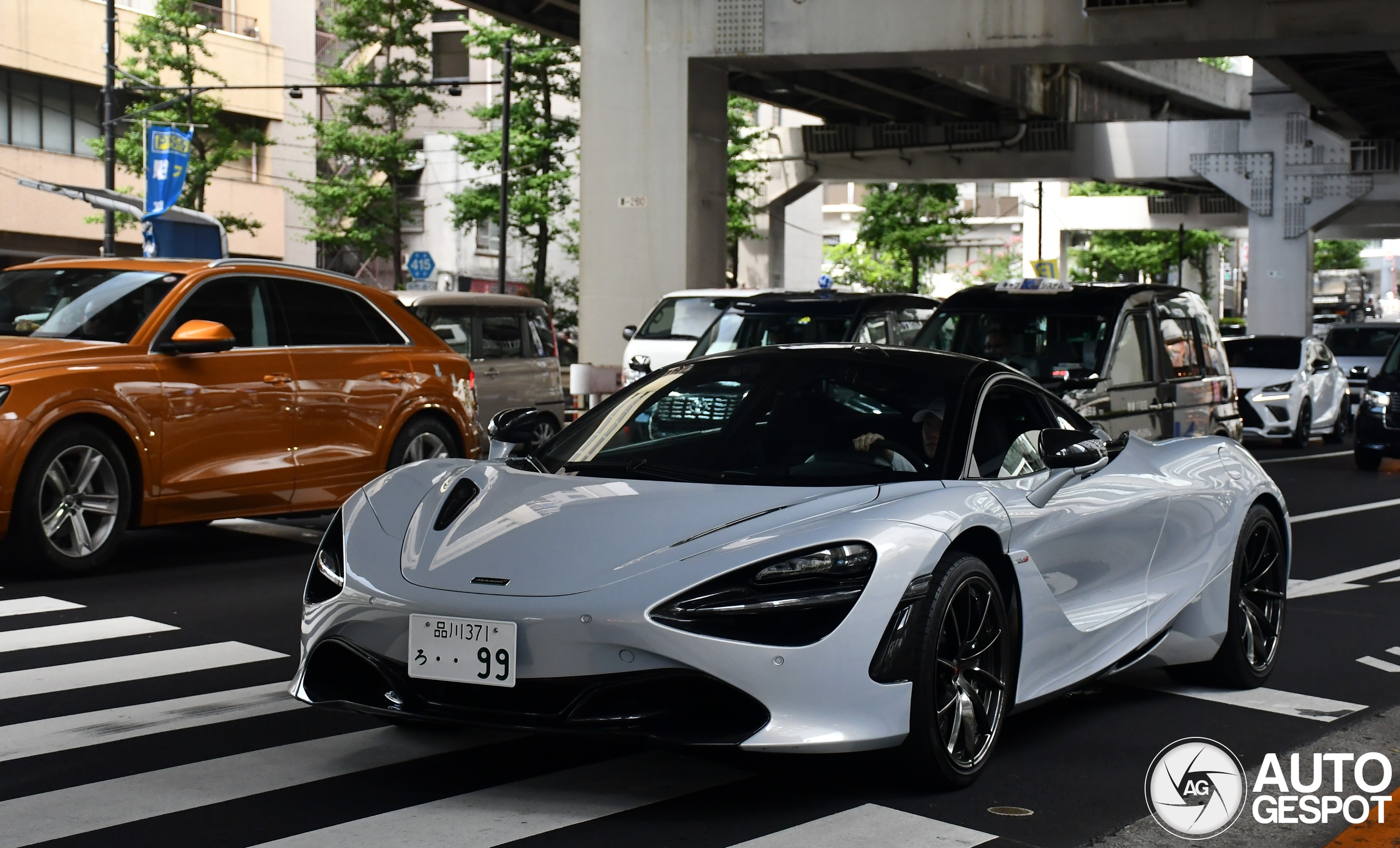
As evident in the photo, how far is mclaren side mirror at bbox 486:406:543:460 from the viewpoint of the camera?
573cm

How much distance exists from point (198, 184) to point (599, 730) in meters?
41.0

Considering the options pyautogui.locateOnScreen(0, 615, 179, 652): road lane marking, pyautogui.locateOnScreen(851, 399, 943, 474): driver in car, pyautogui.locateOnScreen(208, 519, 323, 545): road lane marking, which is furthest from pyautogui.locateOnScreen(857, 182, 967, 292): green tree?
pyautogui.locateOnScreen(851, 399, 943, 474): driver in car

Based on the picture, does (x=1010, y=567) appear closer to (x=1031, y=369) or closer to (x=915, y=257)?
(x=1031, y=369)

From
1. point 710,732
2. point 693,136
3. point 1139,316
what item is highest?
point 693,136

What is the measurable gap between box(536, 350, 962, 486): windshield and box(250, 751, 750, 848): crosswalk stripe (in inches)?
36.0

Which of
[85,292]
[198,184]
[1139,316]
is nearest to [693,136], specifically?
[1139,316]

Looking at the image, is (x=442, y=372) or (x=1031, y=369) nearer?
(x=442, y=372)

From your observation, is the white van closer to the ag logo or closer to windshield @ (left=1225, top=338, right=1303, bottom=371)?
windshield @ (left=1225, top=338, right=1303, bottom=371)

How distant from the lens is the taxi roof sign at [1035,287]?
1294cm

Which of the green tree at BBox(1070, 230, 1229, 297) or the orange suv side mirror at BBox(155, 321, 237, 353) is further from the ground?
the green tree at BBox(1070, 230, 1229, 297)

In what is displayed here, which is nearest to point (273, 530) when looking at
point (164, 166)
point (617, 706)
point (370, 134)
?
point (617, 706)

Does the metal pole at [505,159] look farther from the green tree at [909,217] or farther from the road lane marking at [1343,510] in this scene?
the green tree at [909,217]

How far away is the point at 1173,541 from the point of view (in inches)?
237

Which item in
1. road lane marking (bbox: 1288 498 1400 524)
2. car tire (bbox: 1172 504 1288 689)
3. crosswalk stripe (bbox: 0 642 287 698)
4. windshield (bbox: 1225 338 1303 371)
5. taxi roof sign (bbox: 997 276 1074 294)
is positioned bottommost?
road lane marking (bbox: 1288 498 1400 524)
